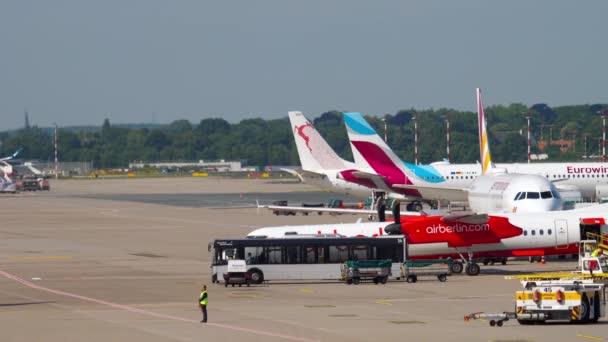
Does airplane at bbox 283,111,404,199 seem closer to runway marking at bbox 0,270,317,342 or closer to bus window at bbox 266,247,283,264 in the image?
runway marking at bbox 0,270,317,342

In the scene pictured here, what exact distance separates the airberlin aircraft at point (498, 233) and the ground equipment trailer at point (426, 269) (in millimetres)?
605

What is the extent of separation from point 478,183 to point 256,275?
27.4m

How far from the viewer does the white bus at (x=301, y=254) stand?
5994 centimetres

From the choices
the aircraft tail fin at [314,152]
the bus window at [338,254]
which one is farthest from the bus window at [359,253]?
the aircraft tail fin at [314,152]

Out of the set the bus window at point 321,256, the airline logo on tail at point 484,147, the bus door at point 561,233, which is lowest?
the bus window at point 321,256

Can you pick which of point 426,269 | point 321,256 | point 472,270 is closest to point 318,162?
point 426,269

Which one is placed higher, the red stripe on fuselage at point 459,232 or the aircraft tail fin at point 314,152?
the aircraft tail fin at point 314,152

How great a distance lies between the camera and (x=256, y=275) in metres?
60.0

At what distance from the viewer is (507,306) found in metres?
49.3

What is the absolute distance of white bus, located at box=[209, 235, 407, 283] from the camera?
59938mm

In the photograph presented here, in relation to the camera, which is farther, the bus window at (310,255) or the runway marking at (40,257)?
the runway marking at (40,257)

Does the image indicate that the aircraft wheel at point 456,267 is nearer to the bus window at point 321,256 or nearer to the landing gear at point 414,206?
the bus window at point 321,256

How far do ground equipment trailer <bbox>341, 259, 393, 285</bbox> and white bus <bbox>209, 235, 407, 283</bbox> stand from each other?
0.31 metres

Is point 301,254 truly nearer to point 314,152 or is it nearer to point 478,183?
point 478,183
